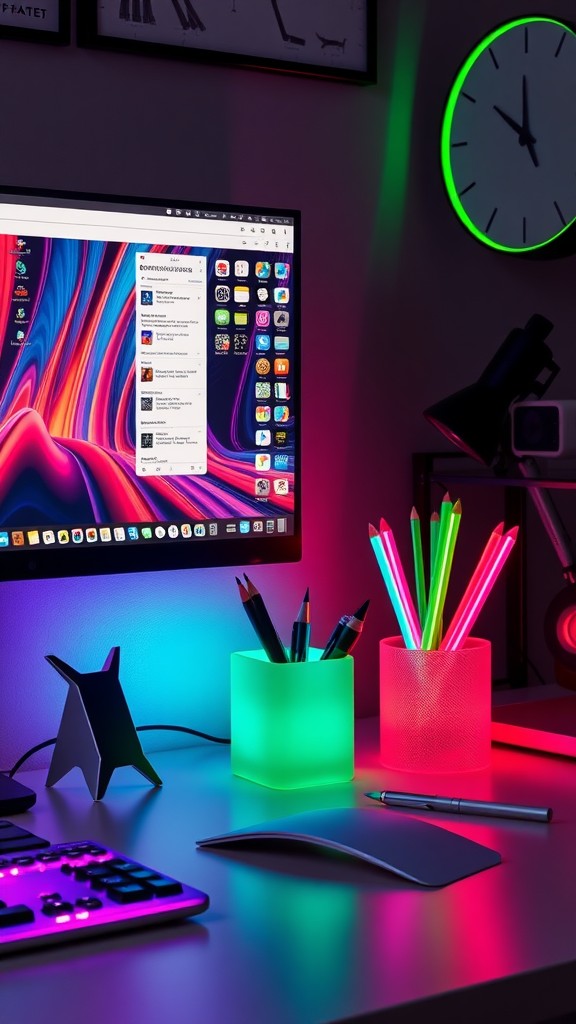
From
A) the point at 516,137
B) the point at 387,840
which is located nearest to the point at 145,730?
the point at 387,840

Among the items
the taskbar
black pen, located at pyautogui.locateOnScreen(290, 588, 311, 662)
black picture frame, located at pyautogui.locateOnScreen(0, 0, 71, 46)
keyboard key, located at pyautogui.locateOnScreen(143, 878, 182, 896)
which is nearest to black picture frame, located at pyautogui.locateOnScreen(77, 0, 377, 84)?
black picture frame, located at pyautogui.locateOnScreen(0, 0, 71, 46)

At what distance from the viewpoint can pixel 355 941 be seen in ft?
2.51

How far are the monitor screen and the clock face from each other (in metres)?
0.36

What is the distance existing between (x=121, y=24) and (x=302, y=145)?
0.83 ft

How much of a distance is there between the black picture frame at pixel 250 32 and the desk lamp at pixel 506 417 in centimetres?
39

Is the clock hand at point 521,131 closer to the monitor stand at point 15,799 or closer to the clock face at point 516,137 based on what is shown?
the clock face at point 516,137

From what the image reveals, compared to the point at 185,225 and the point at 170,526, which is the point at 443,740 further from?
the point at 185,225

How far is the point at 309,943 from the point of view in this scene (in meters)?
0.76

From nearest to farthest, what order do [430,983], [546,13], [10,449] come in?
[430,983], [10,449], [546,13]

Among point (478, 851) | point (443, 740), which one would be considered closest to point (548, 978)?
point (478, 851)

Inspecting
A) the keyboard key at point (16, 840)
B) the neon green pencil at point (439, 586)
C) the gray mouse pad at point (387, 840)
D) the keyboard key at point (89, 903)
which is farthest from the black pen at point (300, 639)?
the keyboard key at point (89, 903)

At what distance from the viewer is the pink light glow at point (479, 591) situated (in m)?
1.26

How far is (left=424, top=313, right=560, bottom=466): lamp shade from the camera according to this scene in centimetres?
132

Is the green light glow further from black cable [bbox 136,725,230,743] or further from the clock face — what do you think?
black cable [bbox 136,725,230,743]
